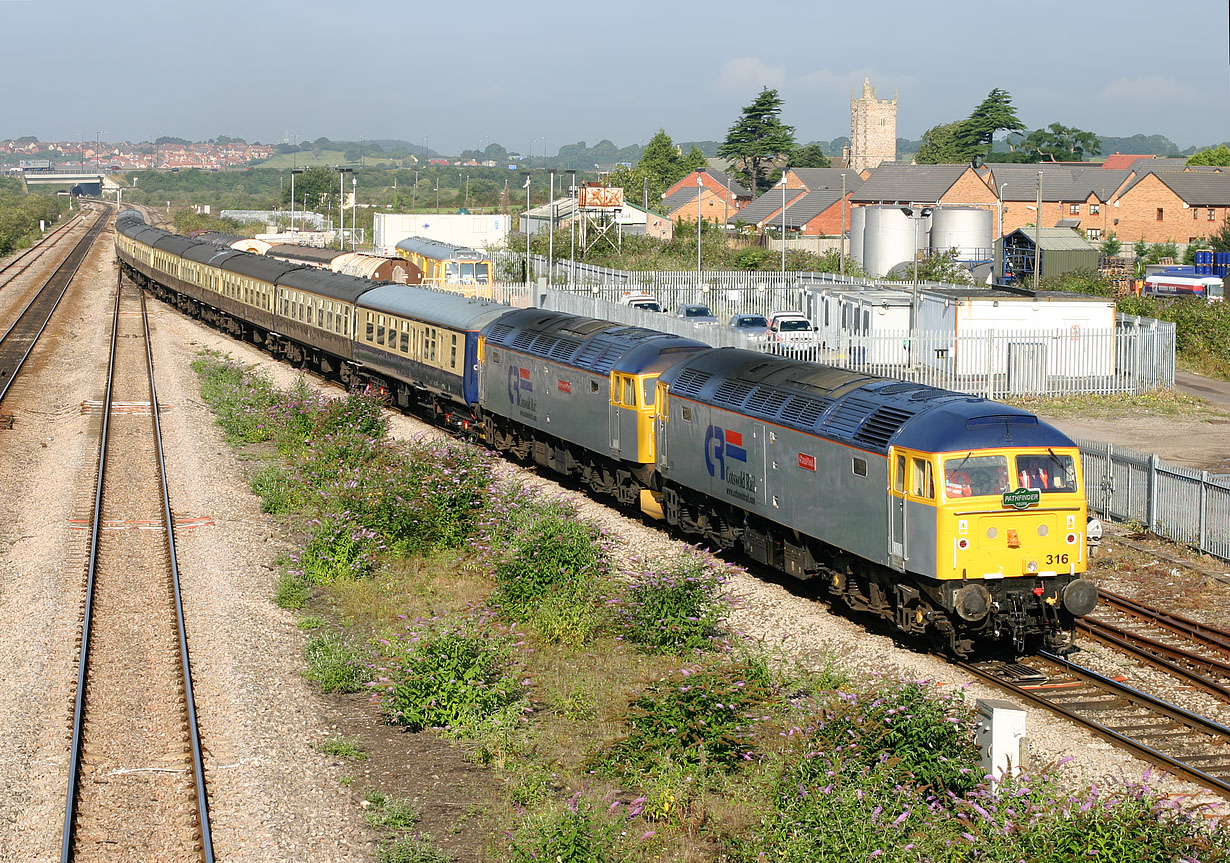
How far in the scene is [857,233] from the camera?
8300cm

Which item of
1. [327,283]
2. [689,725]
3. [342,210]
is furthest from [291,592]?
[342,210]

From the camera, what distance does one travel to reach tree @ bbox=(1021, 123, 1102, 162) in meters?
189

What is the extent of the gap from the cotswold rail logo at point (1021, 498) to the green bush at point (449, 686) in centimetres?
613

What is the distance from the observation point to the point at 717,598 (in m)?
17.8

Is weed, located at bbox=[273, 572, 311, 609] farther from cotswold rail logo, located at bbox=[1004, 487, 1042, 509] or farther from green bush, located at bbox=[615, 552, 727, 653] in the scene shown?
cotswold rail logo, located at bbox=[1004, 487, 1042, 509]

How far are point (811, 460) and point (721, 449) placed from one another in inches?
108

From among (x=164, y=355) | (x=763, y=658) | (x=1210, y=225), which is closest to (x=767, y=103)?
(x=1210, y=225)

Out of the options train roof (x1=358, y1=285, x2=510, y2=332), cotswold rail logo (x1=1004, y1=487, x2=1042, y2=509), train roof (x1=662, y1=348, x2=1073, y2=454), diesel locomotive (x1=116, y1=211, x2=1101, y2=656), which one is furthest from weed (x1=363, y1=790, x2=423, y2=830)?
train roof (x1=358, y1=285, x2=510, y2=332)

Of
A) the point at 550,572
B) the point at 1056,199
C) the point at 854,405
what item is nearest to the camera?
the point at 854,405

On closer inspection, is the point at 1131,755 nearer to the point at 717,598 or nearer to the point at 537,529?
the point at 717,598

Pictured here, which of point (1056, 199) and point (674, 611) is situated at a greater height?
point (1056, 199)

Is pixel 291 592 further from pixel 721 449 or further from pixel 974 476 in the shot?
pixel 974 476

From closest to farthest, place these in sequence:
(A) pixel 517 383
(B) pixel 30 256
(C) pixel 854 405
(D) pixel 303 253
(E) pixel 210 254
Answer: (C) pixel 854 405 → (A) pixel 517 383 → (E) pixel 210 254 → (D) pixel 303 253 → (B) pixel 30 256

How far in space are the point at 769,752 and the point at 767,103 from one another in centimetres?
14512
